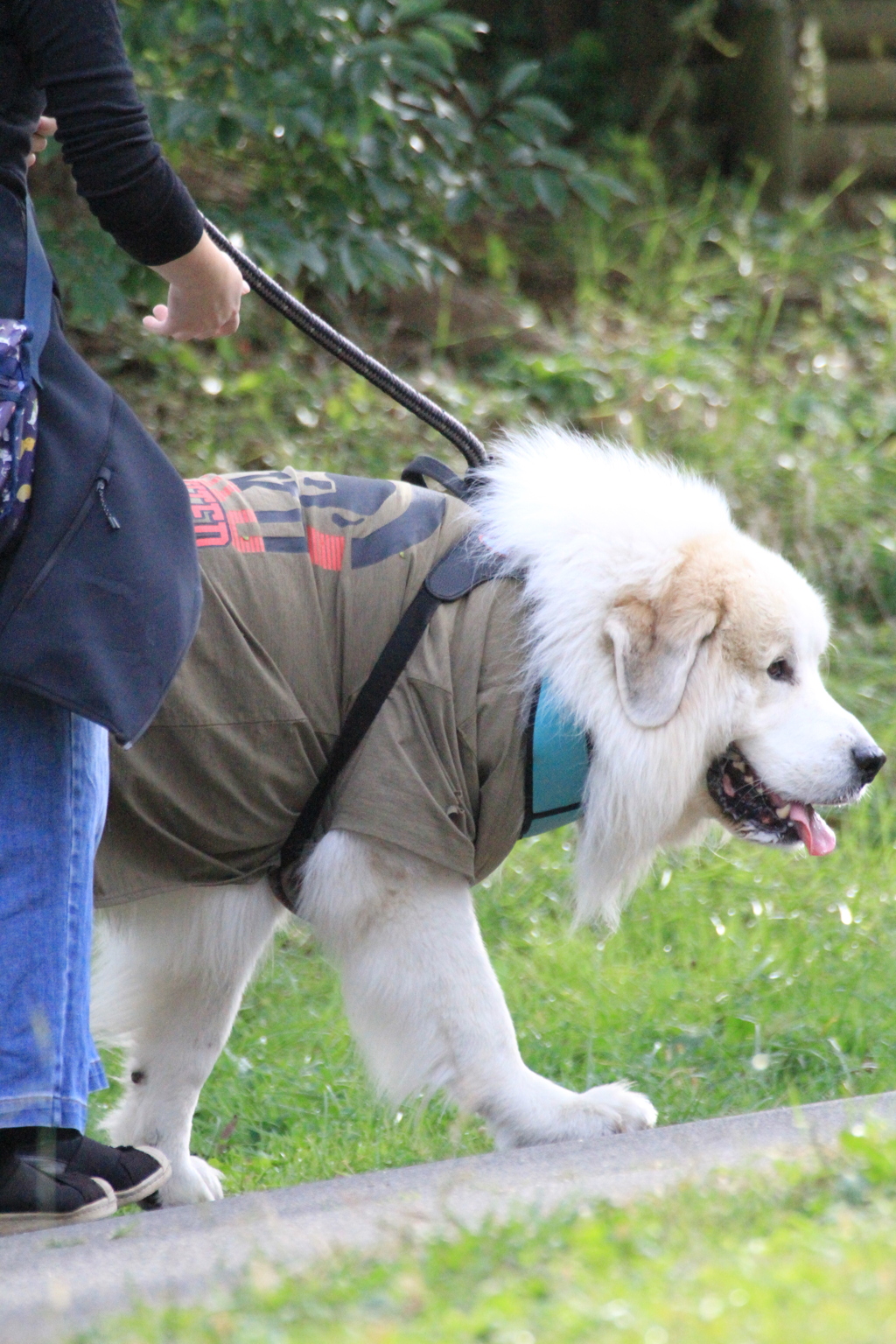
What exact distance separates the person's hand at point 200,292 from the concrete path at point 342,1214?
1339 mm

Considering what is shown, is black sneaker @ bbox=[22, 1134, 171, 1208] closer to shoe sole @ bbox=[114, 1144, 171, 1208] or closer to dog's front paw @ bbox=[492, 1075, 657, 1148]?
shoe sole @ bbox=[114, 1144, 171, 1208]

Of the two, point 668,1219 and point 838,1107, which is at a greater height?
point 668,1219

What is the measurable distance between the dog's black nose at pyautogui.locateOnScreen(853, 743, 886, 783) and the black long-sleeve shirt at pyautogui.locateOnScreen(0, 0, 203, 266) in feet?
5.41

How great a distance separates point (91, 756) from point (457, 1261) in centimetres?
100

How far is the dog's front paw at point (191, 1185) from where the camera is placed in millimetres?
3088

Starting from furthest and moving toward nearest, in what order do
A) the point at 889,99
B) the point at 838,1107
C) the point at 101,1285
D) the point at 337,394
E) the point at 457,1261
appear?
the point at 889,99
the point at 337,394
the point at 838,1107
the point at 101,1285
the point at 457,1261

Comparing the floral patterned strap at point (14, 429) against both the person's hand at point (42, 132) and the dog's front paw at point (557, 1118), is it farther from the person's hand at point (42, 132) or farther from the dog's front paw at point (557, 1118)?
the dog's front paw at point (557, 1118)

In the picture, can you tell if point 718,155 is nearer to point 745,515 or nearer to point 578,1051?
point 745,515

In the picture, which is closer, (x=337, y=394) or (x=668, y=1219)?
(x=668, y=1219)

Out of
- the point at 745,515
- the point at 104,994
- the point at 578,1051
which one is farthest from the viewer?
the point at 745,515

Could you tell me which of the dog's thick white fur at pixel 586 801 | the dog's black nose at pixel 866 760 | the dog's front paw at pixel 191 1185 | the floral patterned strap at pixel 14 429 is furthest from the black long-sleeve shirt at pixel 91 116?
the dog's front paw at pixel 191 1185

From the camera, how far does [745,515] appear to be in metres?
6.24

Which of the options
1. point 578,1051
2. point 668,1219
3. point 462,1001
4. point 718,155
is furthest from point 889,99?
point 668,1219

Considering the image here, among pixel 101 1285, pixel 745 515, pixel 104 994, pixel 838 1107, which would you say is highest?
pixel 101 1285
